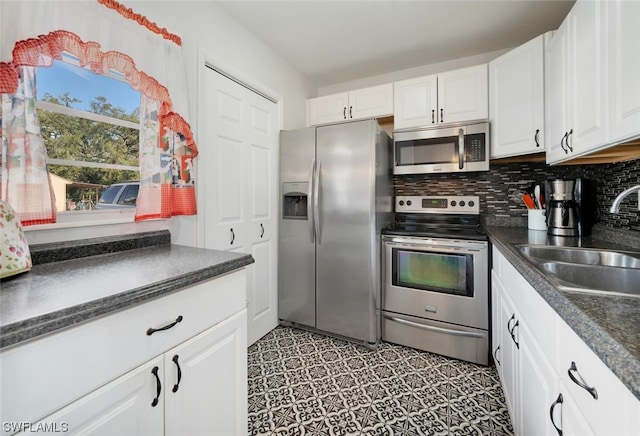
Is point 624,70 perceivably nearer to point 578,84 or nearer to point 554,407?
point 578,84

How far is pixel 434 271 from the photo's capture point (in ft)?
6.83

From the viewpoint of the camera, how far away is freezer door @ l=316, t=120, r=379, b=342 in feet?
7.04

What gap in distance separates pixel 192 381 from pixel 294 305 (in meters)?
1.55

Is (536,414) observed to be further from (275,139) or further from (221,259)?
(275,139)

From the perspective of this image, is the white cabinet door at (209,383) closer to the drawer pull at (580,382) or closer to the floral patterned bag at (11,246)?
the floral patterned bag at (11,246)

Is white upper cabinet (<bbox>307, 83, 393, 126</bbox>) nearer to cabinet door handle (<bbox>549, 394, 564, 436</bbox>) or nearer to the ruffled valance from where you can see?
the ruffled valance

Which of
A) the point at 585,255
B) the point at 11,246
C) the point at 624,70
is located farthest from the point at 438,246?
the point at 11,246

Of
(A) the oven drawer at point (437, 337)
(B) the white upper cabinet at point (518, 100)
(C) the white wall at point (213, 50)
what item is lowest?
(A) the oven drawer at point (437, 337)

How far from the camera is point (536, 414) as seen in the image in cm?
92

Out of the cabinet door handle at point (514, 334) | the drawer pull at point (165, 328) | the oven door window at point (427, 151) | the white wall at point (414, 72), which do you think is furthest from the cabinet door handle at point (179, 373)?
the white wall at point (414, 72)

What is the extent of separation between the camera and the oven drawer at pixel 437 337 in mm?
1944

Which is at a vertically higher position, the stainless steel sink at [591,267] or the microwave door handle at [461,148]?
the microwave door handle at [461,148]

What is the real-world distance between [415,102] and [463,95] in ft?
1.22

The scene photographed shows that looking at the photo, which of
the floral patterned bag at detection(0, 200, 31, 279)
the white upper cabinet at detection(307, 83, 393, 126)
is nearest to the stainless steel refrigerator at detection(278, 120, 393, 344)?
the white upper cabinet at detection(307, 83, 393, 126)
